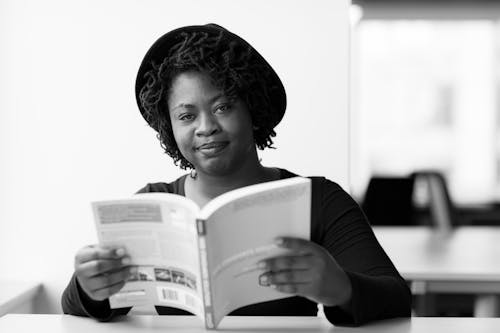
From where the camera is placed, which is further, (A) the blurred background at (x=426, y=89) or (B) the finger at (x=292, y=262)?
(A) the blurred background at (x=426, y=89)

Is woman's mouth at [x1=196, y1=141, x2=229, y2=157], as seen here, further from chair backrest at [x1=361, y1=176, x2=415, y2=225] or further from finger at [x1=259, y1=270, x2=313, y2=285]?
chair backrest at [x1=361, y1=176, x2=415, y2=225]

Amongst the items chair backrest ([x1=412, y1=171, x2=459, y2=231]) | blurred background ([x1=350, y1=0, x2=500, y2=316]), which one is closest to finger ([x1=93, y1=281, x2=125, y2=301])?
chair backrest ([x1=412, y1=171, x2=459, y2=231])

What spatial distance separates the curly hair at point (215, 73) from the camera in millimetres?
1667

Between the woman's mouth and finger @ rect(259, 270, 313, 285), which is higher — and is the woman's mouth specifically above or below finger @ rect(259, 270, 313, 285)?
above

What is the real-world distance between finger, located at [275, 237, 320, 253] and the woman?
0.06 meters

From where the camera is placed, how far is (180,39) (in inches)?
68.7

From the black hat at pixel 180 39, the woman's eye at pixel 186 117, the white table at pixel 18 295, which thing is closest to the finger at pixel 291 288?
the woman's eye at pixel 186 117

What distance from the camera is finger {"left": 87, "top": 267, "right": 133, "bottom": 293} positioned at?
1.40 m

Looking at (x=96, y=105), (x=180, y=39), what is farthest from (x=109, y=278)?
(x=96, y=105)

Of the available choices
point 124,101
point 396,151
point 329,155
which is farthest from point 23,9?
point 396,151

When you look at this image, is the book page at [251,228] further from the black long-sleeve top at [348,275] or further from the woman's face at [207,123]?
the woman's face at [207,123]

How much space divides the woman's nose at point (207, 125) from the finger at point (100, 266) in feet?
1.13

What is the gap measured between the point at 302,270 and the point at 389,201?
9.81 feet

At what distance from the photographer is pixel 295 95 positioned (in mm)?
2469
